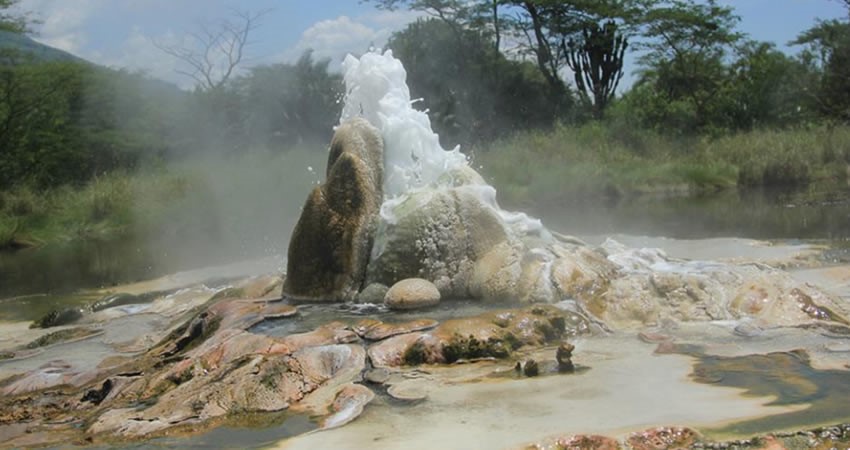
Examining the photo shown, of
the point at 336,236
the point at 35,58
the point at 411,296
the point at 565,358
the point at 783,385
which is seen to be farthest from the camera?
the point at 35,58

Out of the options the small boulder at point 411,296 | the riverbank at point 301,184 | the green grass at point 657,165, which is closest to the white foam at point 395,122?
the small boulder at point 411,296

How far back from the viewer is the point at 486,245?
7.73 metres

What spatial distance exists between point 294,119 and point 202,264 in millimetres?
18158

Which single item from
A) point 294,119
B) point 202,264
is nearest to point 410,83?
point 294,119

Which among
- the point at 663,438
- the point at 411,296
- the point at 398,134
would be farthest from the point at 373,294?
the point at 663,438

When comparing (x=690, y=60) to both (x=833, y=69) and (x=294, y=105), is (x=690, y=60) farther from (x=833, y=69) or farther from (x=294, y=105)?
(x=294, y=105)

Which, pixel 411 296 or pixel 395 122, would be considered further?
pixel 395 122

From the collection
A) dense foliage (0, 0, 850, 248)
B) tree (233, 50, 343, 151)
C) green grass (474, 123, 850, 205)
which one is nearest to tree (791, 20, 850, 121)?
dense foliage (0, 0, 850, 248)

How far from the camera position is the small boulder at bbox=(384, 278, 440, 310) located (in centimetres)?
726

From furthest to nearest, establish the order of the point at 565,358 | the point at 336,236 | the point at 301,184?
the point at 301,184 < the point at 336,236 < the point at 565,358

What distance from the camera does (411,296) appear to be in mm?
7266

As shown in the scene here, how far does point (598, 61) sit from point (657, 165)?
927cm

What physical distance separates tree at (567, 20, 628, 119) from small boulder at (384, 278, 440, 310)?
87.2 ft

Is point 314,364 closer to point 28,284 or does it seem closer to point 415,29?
point 28,284
